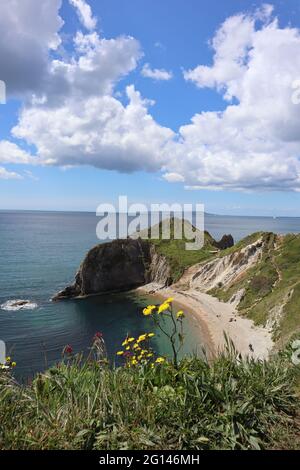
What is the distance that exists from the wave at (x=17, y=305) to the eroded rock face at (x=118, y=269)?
1117 centimetres

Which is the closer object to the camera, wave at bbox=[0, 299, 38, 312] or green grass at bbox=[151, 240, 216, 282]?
wave at bbox=[0, 299, 38, 312]

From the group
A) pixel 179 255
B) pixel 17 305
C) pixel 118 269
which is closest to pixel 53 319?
pixel 17 305

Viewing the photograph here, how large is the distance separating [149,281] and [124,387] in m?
82.0

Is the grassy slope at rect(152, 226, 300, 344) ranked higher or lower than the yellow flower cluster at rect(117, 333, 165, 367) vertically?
lower

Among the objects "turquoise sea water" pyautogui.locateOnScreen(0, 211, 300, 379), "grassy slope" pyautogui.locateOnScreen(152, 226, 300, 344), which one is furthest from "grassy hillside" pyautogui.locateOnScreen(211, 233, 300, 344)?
"turquoise sea water" pyautogui.locateOnScreen(0, 211, 300, 379)

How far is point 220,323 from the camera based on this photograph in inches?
2153

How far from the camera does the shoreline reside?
141ft

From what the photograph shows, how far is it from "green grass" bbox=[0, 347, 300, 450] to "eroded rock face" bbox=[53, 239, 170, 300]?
75685mm

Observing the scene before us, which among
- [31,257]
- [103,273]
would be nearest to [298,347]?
[103,273]

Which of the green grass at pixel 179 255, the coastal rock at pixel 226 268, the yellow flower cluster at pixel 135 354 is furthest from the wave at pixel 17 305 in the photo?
the yellow flower cluster at pixel 135 354

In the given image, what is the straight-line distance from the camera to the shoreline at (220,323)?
4283 centimetres

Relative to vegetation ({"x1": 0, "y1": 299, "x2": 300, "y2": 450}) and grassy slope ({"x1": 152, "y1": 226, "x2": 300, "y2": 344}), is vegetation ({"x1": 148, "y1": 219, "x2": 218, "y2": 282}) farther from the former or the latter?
vegetation ({"x1": 0, "y1": 299, "x2": 300, "y2": 450})

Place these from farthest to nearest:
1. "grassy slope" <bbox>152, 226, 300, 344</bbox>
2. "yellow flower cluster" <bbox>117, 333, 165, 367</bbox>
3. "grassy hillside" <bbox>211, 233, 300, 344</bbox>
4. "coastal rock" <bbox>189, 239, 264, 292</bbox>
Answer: "coastal rock" <bbox>189, 239, 264, 292</bbox>
"grassy slope" <bbox>152, 226, 300, 344</bbox>
"grassy hillside" <bbox>211, 233, 300, 344</bbox>
"yellow flower cluster" <bbox>117, 333, 165, 367</bbox>
